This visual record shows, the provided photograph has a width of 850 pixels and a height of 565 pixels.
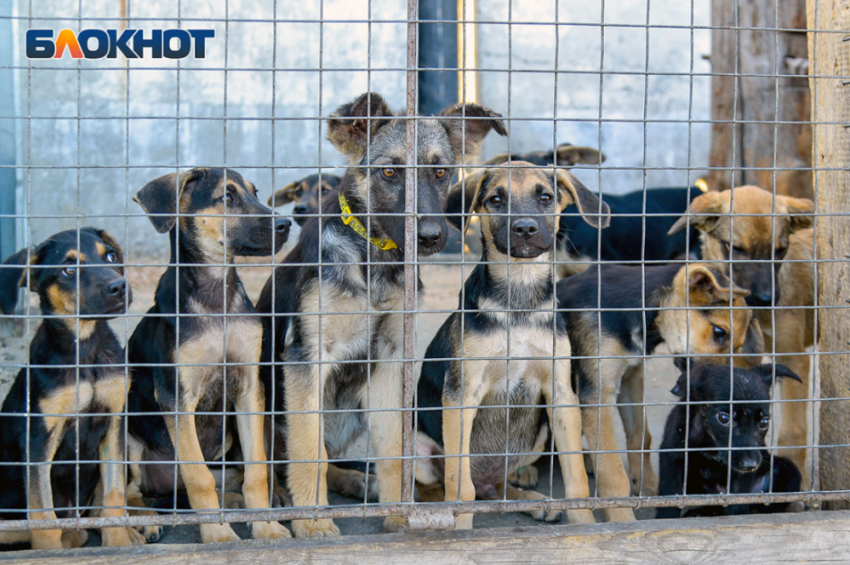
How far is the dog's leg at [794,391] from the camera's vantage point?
16.4ft

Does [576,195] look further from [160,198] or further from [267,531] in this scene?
[267,531]

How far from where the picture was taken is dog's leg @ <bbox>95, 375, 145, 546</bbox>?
3.95 m

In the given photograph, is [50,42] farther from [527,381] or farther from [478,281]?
[527,381]

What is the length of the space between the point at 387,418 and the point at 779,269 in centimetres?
318

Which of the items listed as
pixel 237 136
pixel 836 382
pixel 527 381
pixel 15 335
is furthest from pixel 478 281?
pixel 237 136

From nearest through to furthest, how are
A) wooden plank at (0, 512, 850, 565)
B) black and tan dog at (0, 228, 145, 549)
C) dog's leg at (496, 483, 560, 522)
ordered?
wooden plank at (0, 512, 850, 565) < black and tan dog at (0, 228, 145, 549) < dog's leg at (496, 483, 560, 522)

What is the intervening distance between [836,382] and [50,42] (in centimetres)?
488

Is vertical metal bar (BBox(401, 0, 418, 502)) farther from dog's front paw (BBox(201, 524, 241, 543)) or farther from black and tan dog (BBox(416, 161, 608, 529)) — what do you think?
dog's front paw (BBox(201, 524, 241, 543))

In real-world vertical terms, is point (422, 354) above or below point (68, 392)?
below

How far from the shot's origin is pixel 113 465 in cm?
402

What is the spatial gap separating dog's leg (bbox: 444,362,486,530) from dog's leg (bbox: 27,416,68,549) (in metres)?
2.02

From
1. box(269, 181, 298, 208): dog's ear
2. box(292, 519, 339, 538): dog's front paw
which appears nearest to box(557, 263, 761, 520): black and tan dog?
box(292, 519, 339, 538): dog's front paw

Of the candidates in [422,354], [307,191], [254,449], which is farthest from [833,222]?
[307,191]

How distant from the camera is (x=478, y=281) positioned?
441 centimetres
